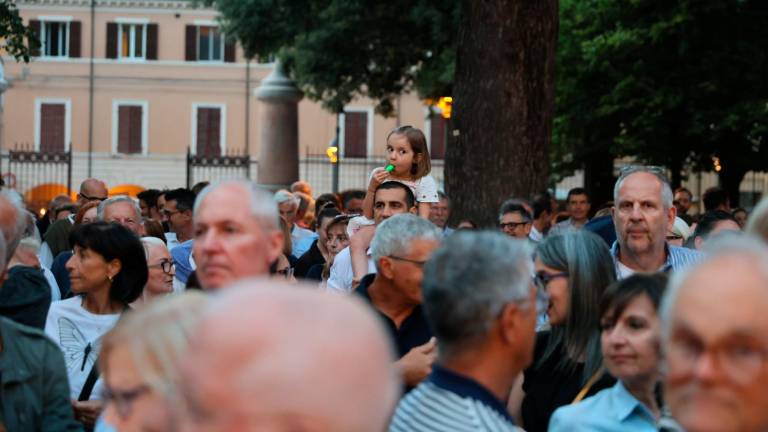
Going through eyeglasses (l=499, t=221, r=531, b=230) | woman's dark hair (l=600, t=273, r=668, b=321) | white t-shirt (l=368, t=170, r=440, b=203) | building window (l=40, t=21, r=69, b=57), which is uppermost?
building window (l=40, t=21, r=69, b=57)

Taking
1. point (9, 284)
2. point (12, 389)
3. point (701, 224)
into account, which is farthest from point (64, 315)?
point (701, 224)

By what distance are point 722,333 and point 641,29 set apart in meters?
24.8

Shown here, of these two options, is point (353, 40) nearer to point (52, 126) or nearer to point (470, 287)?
point (470, 287)

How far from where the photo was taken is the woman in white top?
6.53 metres

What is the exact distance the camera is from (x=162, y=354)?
12.3ft

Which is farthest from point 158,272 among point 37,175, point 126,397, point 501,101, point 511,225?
point 37,175

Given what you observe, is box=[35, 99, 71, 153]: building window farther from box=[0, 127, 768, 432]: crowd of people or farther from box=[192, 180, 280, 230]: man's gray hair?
box=[192, 180, 280, 230]: man's gray hair

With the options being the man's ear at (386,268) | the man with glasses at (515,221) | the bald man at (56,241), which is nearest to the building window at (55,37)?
the bald man at (56,241)

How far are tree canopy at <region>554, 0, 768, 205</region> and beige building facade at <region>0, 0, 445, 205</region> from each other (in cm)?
2598

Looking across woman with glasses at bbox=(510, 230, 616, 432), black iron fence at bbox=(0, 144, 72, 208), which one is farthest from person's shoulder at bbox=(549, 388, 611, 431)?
black iron fence at bbox=(0, 144, 72, 208)

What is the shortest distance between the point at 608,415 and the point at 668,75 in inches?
938

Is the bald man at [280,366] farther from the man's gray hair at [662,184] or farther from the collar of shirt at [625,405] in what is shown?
the man's gray hair at [662,184]

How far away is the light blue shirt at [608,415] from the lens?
15.5ft

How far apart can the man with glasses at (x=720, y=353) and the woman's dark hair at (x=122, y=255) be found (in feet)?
13.4
